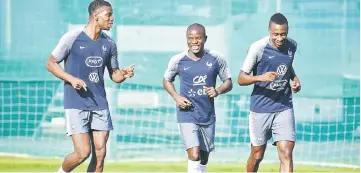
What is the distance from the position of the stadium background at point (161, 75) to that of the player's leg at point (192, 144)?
3.41m

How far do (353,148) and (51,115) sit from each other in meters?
3.79

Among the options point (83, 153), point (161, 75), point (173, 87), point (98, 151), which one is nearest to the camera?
point (83, 153)

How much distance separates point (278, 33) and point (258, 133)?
1.04m

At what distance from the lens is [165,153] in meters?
13.6

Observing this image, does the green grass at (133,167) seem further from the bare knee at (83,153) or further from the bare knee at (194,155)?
the bare knee at (83,153)

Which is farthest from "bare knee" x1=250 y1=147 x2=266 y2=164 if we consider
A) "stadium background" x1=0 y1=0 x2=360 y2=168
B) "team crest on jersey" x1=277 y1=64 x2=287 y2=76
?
"stadium background" x1=0 y1=0 x2=360 y2=168

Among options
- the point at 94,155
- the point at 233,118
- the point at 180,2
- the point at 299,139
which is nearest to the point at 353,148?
the point at 299,139

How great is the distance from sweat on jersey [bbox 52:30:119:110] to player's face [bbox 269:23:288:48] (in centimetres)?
156

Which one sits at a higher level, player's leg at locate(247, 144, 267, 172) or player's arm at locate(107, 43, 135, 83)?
player's arm at locate(107, 43, 135, 83)

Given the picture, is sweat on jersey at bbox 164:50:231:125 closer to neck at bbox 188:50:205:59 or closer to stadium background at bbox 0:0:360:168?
neck at bbox 188:50:205:59

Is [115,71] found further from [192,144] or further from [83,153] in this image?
[192,144]

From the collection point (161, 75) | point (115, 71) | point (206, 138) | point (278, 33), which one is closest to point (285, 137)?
point (206, 138)

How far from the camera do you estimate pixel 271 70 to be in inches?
399

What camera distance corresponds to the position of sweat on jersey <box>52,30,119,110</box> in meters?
9.86
